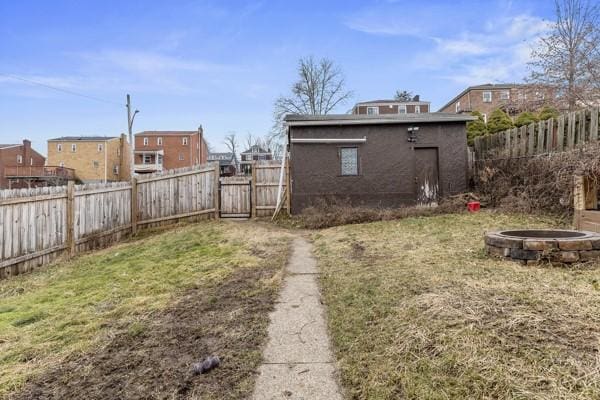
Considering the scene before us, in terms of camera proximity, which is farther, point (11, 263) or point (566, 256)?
point (11, 263)

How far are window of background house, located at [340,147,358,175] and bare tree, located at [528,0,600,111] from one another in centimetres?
824

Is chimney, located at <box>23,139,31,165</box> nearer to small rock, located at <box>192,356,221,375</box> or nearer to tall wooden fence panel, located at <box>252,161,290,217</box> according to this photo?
tall wooden fence panel, located at <box>252,161,290,217</box>

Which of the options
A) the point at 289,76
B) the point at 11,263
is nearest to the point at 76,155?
the point at 289,76

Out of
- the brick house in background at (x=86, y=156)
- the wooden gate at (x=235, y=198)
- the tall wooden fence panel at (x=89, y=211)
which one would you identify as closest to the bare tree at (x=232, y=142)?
the brick house in background at (x=86, y=156)

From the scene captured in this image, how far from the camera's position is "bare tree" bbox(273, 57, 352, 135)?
1346 inches

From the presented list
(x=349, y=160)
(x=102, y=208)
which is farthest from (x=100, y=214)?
(x=349, y=160)

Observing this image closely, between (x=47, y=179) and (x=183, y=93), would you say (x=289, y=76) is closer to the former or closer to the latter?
(x=183, y=93)

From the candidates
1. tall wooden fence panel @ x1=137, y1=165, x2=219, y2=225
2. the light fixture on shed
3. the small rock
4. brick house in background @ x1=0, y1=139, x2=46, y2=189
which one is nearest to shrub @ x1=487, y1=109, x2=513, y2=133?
the light fixture on shed

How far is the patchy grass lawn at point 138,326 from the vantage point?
7.09 ft

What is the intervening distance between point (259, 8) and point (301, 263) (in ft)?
32.7

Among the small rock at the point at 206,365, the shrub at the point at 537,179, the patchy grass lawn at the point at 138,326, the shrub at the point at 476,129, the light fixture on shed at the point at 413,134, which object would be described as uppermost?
the shrub at the point at 476,129

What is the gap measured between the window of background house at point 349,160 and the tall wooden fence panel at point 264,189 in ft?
6.67

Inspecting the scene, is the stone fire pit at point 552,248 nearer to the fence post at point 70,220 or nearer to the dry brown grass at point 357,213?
the dry brown grass at point 357,213

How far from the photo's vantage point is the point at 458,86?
3725cm
